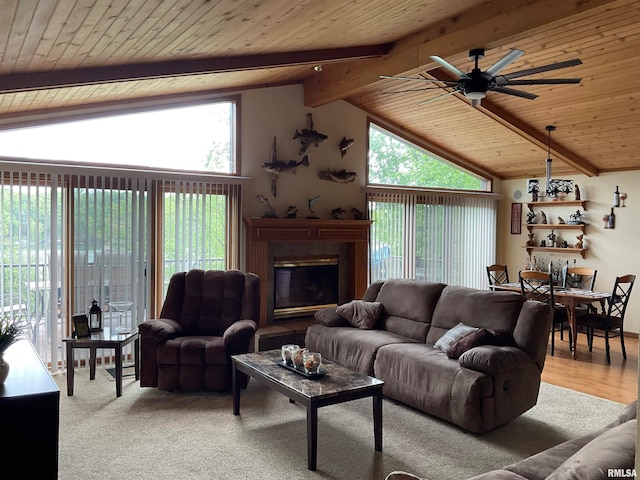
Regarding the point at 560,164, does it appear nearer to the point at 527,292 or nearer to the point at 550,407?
the point at 527,292

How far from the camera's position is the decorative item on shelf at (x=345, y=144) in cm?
683

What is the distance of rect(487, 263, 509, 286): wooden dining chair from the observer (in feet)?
25.7

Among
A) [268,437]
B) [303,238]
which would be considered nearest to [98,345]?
[268,437]

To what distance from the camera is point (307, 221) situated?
6426 millimetres

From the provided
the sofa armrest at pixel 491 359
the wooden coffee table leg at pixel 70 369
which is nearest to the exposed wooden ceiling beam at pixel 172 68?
the wooden coffee table leg at pixel 70 369

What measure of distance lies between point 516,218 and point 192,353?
620cm

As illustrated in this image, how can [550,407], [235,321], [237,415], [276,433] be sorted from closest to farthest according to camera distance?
1. [276,433]
2. [237,415]
3. [550,407]
4. [235,321]

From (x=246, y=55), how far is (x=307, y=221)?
2.35 m

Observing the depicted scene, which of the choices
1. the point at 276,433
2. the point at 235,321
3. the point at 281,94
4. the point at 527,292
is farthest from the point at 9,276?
the point at 527,292

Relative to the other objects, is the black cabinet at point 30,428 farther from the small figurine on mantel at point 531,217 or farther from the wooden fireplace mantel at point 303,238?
the small figurine on mantel at point 531,217

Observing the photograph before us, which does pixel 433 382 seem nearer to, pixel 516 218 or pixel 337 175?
pixel 337 175

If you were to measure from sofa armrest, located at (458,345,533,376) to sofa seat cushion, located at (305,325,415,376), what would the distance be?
0.93m

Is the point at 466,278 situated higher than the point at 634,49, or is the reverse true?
the point at 634,49

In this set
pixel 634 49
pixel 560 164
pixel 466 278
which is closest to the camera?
pixel 634 49
